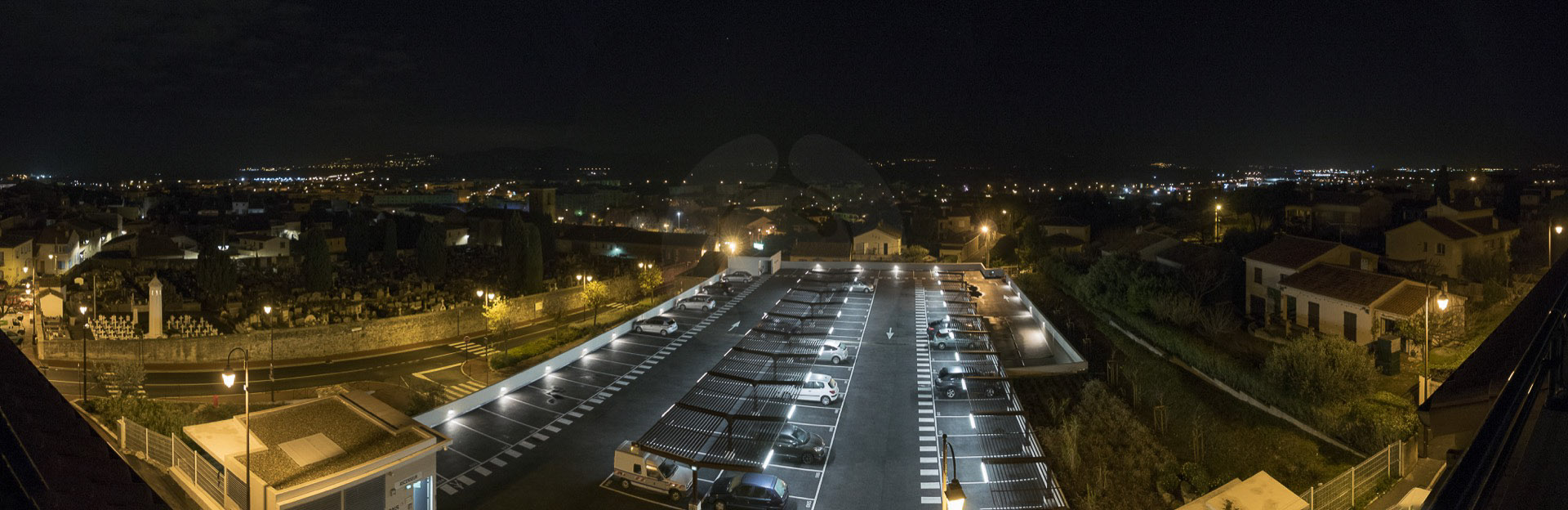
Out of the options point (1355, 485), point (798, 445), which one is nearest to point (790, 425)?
point (798, 445)

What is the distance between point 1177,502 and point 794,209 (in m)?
47.4

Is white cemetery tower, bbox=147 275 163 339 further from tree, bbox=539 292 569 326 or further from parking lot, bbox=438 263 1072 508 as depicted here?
parking lot, bbox=438 263 1072 508

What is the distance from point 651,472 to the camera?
8.15m

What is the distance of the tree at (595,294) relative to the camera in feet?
67.9

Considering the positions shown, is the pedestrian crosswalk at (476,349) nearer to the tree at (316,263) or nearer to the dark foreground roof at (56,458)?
the tree at (316,263)

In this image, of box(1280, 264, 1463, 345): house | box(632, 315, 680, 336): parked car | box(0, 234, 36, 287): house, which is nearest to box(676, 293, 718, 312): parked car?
box(632, 315, 680, 336): parked car

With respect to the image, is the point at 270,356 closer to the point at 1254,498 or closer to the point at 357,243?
the point at 357,243

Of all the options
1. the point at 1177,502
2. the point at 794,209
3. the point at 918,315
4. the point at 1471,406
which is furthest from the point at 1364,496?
the point at 794,209

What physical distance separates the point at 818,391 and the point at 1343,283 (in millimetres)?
10005

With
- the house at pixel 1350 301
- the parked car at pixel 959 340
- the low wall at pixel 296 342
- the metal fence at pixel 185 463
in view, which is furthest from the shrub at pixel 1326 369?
the low wall at pixel 296 342

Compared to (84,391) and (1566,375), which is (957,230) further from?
(1566,375)

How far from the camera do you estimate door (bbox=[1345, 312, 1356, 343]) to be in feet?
43.1

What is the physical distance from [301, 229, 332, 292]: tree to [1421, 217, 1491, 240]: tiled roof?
26.0 meters

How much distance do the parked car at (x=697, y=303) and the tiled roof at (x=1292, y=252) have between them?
39.2ft
